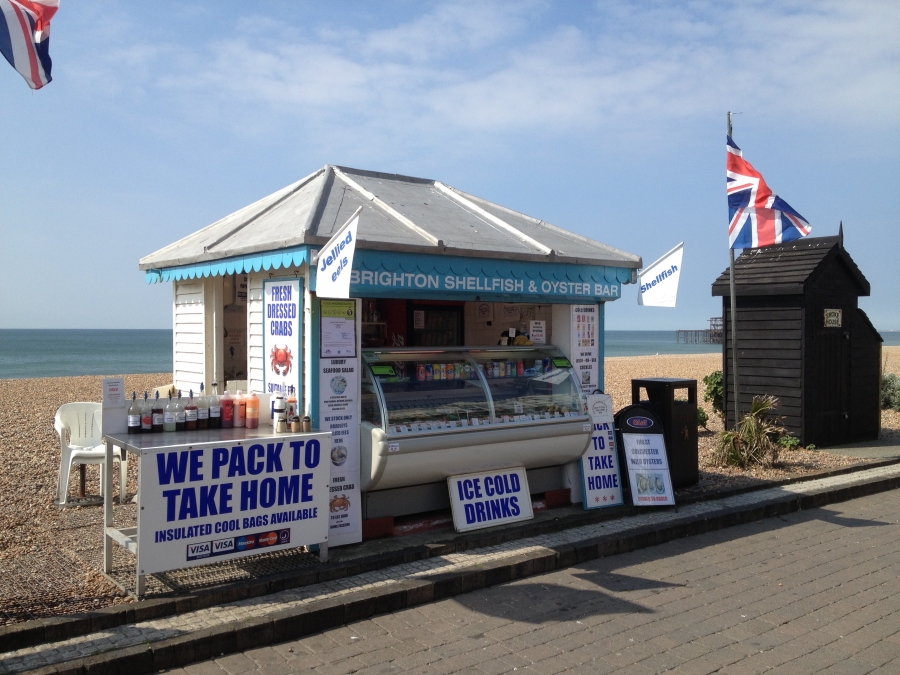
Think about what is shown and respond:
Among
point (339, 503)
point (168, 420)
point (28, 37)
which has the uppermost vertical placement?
point (28, 37)

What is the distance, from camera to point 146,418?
219 inches

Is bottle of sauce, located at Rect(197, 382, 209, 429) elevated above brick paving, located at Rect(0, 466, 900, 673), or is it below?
above

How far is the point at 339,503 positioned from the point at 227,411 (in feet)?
3.89

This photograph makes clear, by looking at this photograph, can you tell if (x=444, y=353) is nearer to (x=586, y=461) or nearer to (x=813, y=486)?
(x=586, y=461)

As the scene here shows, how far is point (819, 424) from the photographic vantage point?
11383 mm

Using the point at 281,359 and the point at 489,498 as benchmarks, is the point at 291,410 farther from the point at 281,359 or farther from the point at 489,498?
the point at 489,498

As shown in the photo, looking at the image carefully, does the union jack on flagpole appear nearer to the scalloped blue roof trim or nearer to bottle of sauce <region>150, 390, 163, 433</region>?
the scalloped blue roof trim

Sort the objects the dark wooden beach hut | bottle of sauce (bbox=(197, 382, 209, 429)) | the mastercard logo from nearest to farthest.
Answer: the mastercard logo < bottle of sauce (bbox=(197, 382, 209, 429)) < the dark wooden beach hut

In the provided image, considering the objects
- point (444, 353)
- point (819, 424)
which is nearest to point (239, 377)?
point (444, 353)

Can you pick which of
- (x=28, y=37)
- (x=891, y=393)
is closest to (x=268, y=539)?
(x=28, y=37)

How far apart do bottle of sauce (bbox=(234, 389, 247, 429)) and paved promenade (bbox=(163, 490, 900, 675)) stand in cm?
194

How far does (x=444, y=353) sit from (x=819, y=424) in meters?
7.27

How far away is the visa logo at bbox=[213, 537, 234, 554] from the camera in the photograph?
16.9 ft

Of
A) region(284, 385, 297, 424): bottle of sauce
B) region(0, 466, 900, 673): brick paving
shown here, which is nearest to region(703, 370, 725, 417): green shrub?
region(0, 466, 900, 673): brick paving
